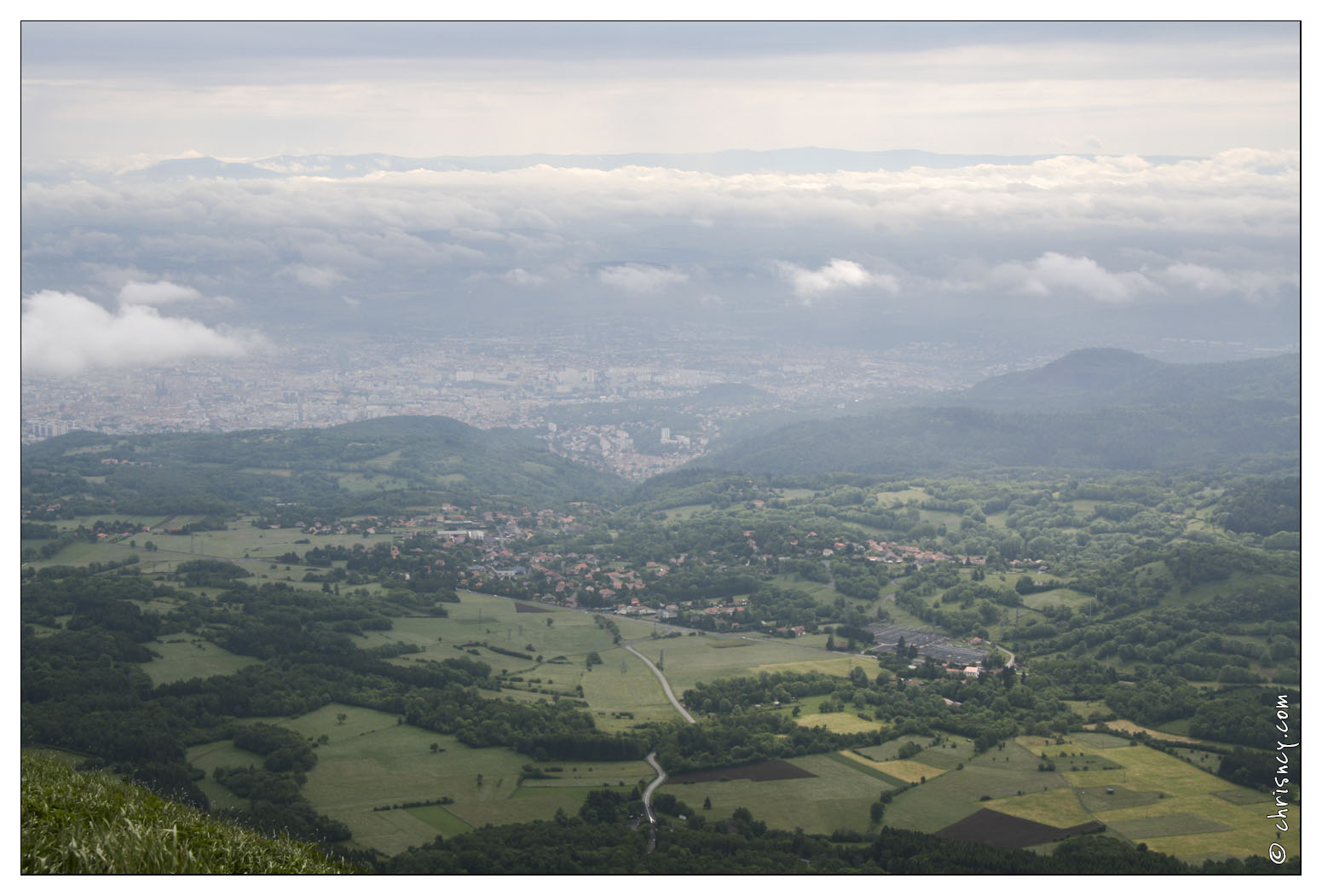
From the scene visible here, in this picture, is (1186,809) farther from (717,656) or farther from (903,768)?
(717,656)

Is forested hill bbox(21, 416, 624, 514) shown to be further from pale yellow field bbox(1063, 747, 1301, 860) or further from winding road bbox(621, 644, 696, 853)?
pale yellow field bbox(1063, 747, 1301, 860)

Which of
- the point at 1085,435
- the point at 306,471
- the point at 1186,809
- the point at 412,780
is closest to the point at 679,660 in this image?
the point at 412,780

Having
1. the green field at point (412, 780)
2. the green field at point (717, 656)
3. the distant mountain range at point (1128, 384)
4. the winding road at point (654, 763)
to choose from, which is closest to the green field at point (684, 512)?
the green field at point (717, 656)

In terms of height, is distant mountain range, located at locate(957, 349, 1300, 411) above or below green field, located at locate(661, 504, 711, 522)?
above

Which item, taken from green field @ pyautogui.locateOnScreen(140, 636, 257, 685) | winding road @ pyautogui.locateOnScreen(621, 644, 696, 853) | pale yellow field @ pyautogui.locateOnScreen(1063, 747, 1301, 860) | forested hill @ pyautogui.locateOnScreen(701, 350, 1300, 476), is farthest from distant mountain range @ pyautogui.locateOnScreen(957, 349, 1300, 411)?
green field @ pyautogui.locateOnScreen(140, 636, 257, 685)

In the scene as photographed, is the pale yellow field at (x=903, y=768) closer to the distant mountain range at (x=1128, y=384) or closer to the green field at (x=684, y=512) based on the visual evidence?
the green field at (x=684, y=512)

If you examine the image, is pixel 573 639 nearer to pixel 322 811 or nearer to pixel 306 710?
pixel 306 710

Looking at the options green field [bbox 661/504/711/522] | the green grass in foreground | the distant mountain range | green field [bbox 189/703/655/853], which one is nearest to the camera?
the green grass in foreground

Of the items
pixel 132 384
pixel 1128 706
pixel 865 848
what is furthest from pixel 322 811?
pixel 132 384
